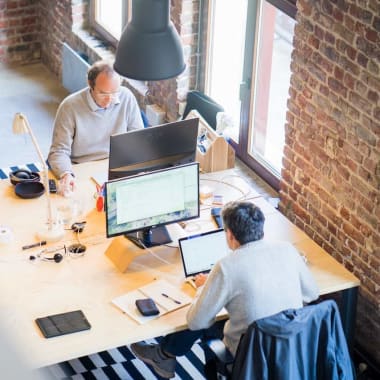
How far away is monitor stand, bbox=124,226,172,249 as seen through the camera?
3.44 meters

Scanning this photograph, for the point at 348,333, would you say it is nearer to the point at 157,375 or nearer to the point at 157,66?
the point at 157,375

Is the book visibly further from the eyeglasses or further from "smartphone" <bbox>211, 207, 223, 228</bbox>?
the eyeglasses

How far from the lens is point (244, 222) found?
287 centimetres

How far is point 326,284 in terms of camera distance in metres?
3.37

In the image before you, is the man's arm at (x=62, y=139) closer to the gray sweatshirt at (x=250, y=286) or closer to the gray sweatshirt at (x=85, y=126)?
the gray sweatshirt at (x=85, y=126)

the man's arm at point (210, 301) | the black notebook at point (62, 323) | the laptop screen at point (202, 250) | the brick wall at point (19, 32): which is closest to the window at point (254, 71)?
the laptop screen at point (202, 250)

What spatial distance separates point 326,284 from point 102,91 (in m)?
1.73

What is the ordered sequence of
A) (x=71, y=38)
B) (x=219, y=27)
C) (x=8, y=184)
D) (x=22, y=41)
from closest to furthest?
(x=8, y=184), (x=219, y=27), (x=71, y=38), (x=22, y=41)

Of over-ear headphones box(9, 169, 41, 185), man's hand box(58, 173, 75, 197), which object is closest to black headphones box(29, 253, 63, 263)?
man's hand box(58, 173, 75, 197)

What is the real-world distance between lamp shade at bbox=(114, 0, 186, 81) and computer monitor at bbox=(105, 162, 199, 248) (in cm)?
49

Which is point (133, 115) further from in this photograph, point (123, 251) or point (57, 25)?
point (57, 25)

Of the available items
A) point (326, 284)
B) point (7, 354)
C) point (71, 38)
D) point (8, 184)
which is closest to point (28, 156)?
point (71, 38)

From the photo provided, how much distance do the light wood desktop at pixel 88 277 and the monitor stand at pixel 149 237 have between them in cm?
5

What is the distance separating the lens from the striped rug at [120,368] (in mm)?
3707
